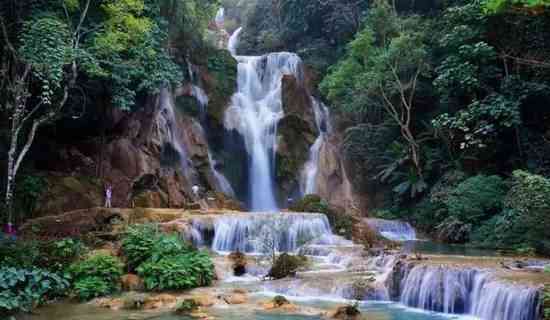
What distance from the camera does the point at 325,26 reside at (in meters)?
30.8

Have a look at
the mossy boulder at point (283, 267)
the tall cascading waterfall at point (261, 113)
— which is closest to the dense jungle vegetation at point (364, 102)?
the mossy boulder at point (283, 267)

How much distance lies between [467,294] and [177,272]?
5661 millimetres

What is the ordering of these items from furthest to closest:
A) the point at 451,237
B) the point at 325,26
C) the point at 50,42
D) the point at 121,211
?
the point at 325,26 < the point at 451,237 < the point at 121,211 < the point at 50,42

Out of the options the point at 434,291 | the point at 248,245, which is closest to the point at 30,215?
the point at 248,245

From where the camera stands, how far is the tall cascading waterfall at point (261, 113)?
82.0 ft

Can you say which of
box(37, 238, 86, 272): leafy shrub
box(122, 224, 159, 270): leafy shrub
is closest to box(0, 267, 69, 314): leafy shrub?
box(37, 238, 86, 272): leafy shrub

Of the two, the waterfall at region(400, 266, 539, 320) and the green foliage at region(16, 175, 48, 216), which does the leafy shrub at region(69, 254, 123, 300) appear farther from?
the green foliage at region(16, 175, 48, 216)

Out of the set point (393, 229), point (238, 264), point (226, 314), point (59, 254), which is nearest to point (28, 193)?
point (59, 254)

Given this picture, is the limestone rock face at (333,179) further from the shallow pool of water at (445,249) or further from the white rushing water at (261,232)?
the white rushing water at (261,232)

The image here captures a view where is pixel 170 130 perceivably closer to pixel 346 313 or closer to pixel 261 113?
pixel 261 113

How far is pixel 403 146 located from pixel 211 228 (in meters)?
11.6

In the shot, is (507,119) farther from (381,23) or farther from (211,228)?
(211,228)

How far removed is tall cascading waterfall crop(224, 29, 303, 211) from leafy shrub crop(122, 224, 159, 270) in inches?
503

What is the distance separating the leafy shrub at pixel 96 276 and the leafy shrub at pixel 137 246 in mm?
335
